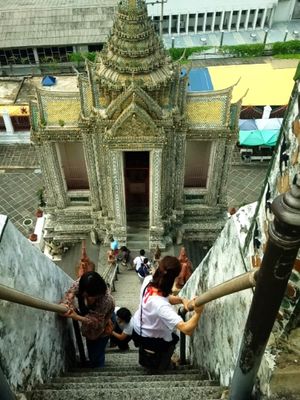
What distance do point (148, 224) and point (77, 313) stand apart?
10880 mm

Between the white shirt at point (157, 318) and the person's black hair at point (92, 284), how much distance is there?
33.1 inches

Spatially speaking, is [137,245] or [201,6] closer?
[137,245]

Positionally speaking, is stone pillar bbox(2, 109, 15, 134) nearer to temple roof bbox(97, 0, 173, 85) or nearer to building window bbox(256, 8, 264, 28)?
temple roof bbox(97, 0, 173, 85)

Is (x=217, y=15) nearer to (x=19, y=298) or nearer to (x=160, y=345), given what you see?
(x=160, y=345)

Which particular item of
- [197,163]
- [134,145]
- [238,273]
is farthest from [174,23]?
[238,273]

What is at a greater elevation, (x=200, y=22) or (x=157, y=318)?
(x=157, y=318)

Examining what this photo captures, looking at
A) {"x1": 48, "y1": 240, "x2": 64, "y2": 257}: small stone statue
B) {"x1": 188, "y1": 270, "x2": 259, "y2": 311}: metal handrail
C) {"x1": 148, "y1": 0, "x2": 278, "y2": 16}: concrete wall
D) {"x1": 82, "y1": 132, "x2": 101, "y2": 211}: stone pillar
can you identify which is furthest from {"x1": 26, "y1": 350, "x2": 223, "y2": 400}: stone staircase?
{"x1": 148, "y1": 0, "x2": 278, "y2": 16}: concrete wall

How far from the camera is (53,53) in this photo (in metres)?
34.9

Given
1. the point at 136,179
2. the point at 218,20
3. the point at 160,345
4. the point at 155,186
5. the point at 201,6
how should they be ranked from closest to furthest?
the point at 160,345, the point at 155,186, the point at 136,179, the point at 201,6, the point at 218,20

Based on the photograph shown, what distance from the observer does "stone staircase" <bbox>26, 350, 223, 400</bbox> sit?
19.3 ft

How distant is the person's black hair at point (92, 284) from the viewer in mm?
7262

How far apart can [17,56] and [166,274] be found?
1287 inches

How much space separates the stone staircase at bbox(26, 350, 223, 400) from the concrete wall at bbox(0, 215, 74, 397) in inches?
12.0

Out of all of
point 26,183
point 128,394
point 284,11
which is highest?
point 128,394
